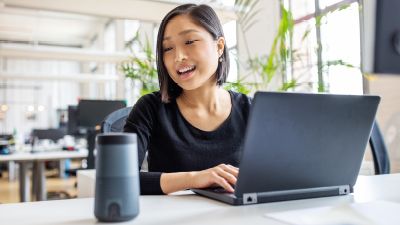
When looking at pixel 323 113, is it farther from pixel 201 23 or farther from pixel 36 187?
pixel 36 187

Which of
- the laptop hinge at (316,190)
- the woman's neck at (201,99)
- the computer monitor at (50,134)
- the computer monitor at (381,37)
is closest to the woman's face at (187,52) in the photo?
the woman's neck at (201,99)

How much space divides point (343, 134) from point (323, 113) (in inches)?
4.0

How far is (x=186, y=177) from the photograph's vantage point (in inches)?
42.9

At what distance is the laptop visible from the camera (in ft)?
2.79

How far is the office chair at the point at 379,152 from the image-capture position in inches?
67.8

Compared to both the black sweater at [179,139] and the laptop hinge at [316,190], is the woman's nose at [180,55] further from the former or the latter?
the laptop hinge at [316,190]

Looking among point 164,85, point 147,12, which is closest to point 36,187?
point 147,12

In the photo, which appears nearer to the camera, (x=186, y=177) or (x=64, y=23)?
(x=186, y=177)

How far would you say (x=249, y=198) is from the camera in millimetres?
926

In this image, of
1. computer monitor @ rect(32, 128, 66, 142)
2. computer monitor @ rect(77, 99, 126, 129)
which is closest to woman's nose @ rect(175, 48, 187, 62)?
computer monitor @ rect(77, 99, 126, 129)

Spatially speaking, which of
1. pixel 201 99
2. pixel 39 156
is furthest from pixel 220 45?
pixel 39 156

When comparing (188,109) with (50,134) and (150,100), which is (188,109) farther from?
(50,134)

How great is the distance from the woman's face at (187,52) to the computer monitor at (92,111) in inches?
131

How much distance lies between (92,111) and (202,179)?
3892mm
